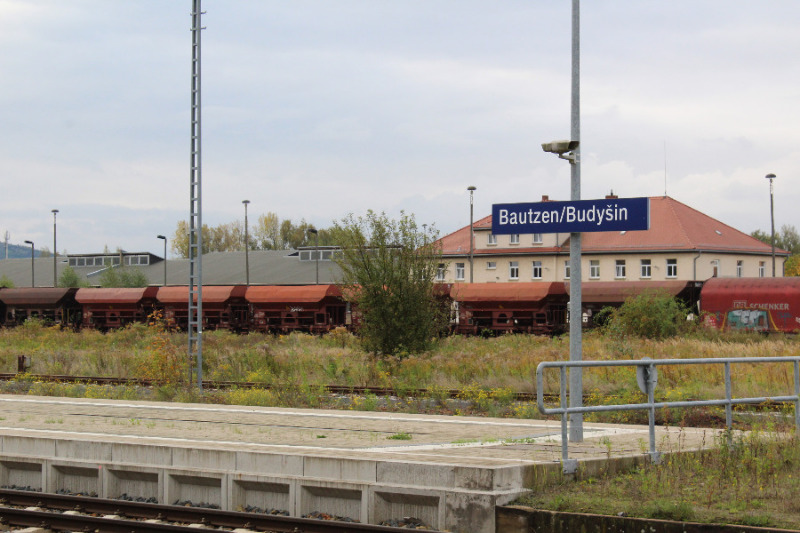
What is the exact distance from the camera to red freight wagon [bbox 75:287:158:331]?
160 ft

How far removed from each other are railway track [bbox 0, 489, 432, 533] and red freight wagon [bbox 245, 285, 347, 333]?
3284cm

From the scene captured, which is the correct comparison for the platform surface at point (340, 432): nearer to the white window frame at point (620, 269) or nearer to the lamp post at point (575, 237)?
the lamp post at point (575, 237)

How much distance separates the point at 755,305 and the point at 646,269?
27.3 meters

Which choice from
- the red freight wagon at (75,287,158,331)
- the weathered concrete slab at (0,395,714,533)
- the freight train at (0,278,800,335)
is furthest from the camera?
the red freight wagon at (75,287,158,331)

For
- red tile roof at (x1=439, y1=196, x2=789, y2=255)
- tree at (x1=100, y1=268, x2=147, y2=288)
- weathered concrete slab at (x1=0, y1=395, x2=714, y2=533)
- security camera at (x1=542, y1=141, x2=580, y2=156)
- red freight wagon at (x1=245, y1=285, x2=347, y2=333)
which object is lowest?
weathered concrete slab at (x1=0, y1=395, x2=714, y2=533)

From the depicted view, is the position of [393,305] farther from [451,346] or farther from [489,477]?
[489,477]

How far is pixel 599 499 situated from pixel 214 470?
4325mm

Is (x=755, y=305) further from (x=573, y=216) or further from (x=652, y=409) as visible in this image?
(x=652, y=409)

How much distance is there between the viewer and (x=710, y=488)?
8.54 m

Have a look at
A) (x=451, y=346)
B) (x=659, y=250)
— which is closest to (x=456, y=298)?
(x=451, y=346)

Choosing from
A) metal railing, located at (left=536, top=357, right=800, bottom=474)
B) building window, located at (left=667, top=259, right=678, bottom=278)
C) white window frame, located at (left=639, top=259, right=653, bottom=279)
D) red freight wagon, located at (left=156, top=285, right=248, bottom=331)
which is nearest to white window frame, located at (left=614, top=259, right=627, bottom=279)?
white window frame, located at (left=639, top=259, right=653, bottom=279)

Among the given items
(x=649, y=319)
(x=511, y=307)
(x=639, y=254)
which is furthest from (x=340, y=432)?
(x=639, y=254)

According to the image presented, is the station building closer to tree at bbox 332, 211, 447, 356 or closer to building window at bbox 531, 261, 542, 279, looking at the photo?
building window at bbox 531, 261, 542, 279

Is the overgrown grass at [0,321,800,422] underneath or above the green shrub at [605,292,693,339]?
underneath
